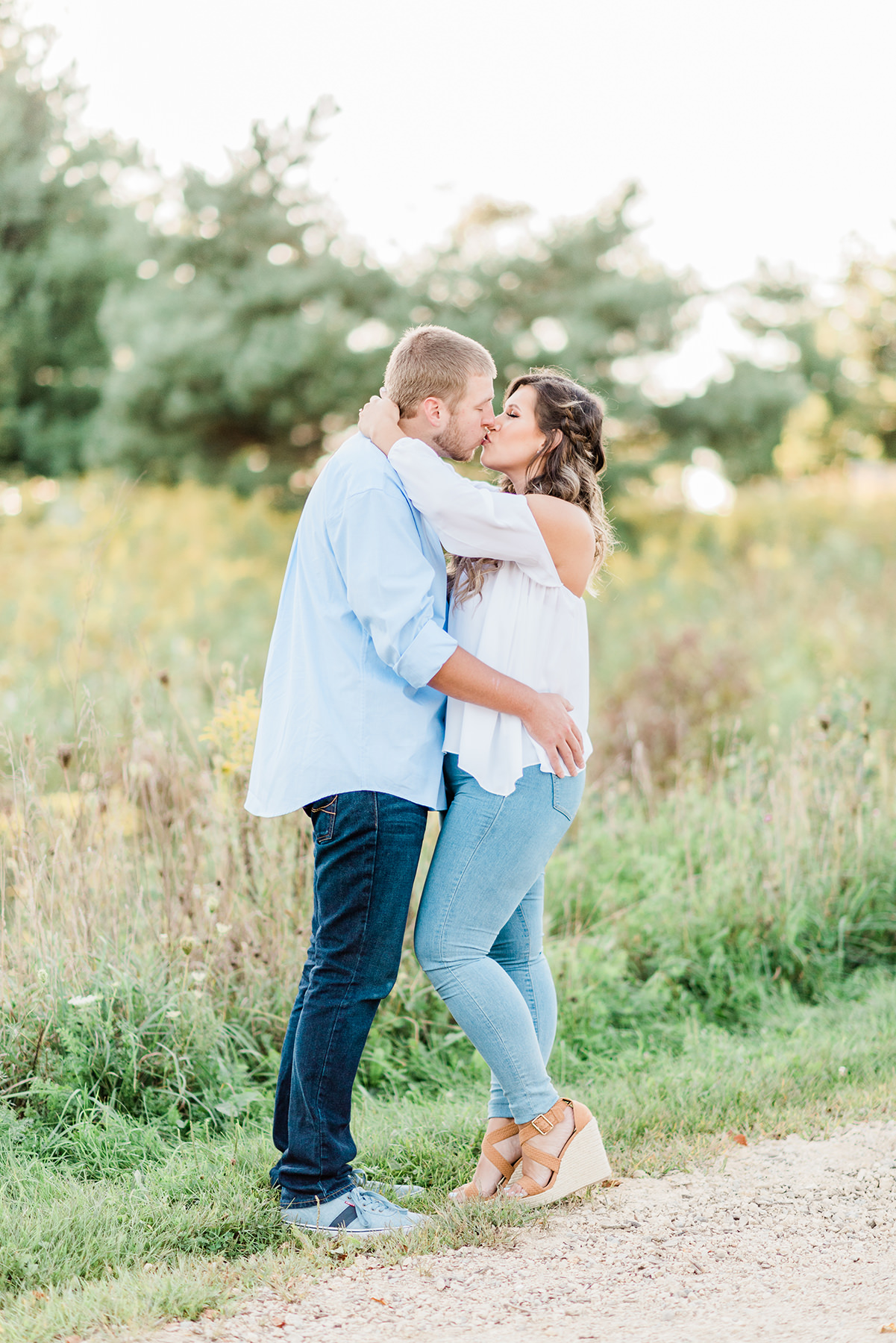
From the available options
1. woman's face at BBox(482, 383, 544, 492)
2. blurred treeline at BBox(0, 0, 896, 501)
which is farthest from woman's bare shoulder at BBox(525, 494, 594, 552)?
blurred treeline at BBox(0, 0, 896, 501)

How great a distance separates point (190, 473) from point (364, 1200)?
1288 cm

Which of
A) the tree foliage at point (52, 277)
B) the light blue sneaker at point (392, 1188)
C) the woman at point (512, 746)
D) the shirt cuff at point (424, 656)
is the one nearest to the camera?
the shirt cuff at point (424, 656)

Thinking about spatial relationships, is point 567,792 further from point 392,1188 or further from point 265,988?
point 265,988

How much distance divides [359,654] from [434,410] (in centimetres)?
63

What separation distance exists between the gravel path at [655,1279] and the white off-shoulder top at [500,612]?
1.10 metres

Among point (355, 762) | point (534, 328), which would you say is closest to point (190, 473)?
point (534, 328)

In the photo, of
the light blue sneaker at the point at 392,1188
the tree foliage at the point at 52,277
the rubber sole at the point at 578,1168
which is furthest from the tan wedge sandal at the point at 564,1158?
the tree foliage at the point at 52,277

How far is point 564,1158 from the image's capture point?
2.98 metres

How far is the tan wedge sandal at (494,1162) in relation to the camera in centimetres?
304

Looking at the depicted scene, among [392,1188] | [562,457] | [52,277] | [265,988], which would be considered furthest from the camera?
[52,277]

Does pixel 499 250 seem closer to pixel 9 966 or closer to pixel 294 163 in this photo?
pixel 294 163

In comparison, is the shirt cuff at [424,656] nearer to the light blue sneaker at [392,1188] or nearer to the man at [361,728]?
the man at [361,728]

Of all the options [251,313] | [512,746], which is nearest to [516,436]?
[512,746]

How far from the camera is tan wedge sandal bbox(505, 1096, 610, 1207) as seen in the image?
297 cm
